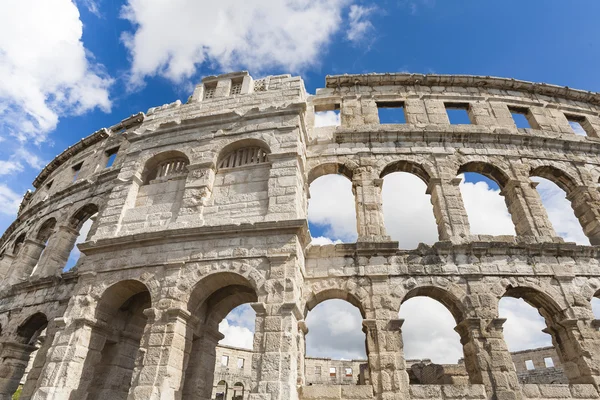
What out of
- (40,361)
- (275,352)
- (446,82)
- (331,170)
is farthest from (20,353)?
(446,82)

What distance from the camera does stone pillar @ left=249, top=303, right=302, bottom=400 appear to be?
5957 mm

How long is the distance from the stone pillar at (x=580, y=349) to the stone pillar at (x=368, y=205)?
14.6 feet

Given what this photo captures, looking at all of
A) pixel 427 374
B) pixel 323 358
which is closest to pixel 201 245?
pixel 427 374

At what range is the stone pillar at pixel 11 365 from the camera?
34.0 feet

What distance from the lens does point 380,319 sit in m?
8.05

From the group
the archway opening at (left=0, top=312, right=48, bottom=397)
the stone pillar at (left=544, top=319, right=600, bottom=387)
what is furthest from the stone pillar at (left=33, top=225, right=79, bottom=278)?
the stone pillar at (left=544, top=319, right=600, bottom=387)

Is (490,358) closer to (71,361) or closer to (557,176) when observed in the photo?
(557,176)

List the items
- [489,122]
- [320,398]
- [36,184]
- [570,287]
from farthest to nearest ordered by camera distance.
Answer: [36,184] < [489,122] < [570,287] < [320,398]

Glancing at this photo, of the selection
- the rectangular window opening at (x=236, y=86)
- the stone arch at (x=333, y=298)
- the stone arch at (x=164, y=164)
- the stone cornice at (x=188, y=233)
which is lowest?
the stone arch at (x=333, y=298)

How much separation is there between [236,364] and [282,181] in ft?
63.7

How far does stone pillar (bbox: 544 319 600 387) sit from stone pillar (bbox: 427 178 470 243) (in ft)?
9.52

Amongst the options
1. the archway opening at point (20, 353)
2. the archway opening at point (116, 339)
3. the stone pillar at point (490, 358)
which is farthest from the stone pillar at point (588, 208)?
the archway opening at point (20, 353)

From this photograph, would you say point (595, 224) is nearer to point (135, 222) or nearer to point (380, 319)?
point (380, 319)

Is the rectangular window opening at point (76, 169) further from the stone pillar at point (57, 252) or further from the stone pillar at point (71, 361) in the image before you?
the stone pillar at point (71, 361)
